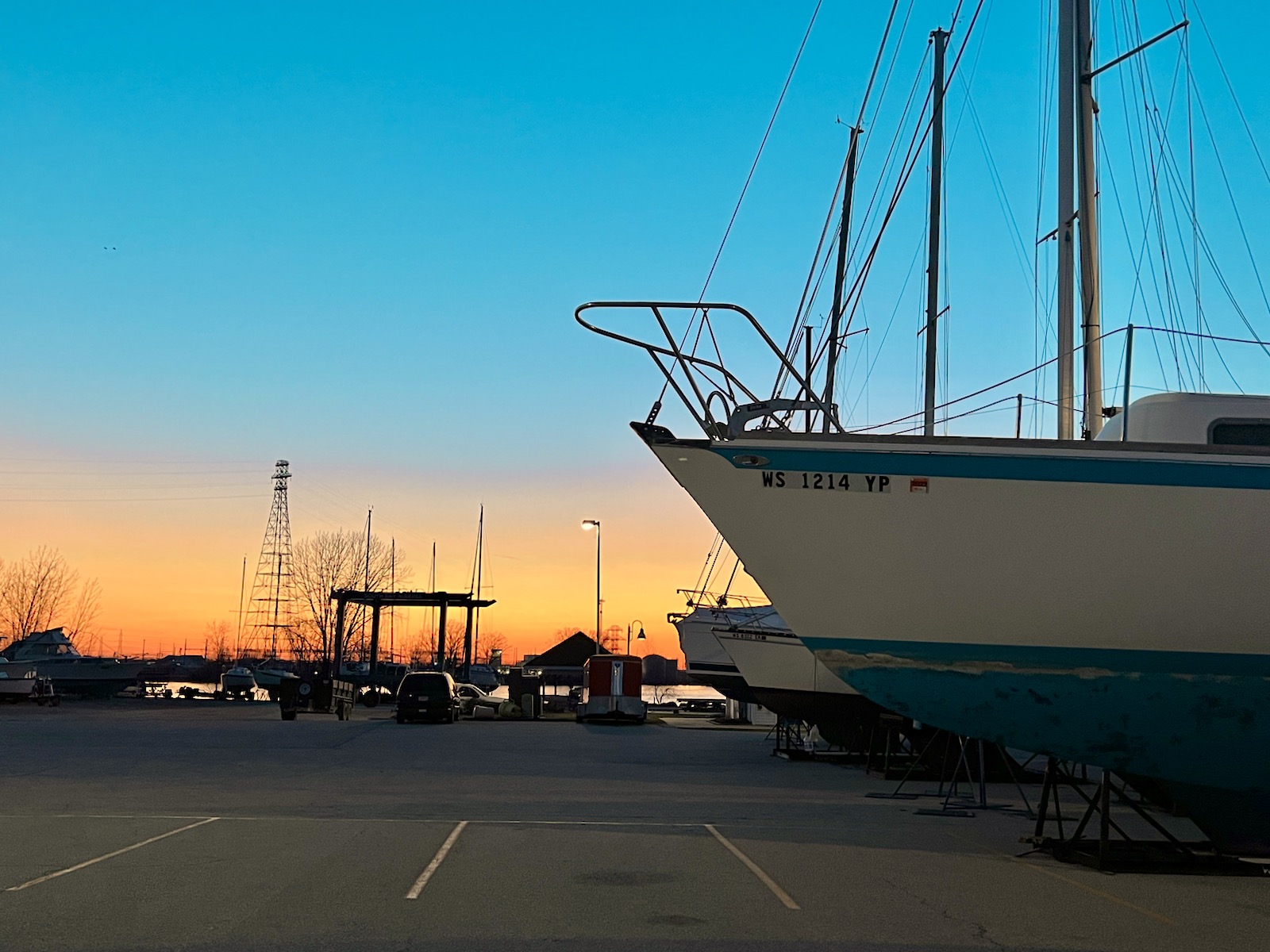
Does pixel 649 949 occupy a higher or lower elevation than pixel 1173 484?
lower

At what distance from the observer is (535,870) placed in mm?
9484

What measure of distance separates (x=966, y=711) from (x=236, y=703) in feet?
142

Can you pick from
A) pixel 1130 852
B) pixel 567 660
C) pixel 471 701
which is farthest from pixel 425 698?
pixel 567 660

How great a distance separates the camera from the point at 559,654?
100625mm

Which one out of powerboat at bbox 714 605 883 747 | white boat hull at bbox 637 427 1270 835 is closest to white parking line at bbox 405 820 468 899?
white boat hull at bbox 637 427 1270 835

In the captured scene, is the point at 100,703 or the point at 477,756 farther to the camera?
the point at 100,703

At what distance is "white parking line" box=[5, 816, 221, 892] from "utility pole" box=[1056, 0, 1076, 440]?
12.0 metres

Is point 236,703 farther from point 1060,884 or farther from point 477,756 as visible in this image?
point 1060,884

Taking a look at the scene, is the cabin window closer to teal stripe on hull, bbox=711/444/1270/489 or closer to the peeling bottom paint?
teal stripe on hull, bbox=711/444/1270/489

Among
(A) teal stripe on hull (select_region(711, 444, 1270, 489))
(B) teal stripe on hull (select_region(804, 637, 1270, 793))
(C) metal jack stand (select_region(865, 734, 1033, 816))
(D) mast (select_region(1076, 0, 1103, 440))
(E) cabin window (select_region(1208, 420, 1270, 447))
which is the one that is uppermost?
(D) mast (select_region(1076, 0, 1103, 440))

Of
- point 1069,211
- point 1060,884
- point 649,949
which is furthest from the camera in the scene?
point 1069,211

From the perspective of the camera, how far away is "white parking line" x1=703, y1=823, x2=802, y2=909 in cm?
838

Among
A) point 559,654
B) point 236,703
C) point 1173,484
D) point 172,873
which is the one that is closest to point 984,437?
point 1173,484

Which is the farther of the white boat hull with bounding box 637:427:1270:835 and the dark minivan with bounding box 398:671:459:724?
the dark minivan with bounding box 398:671:459:724
